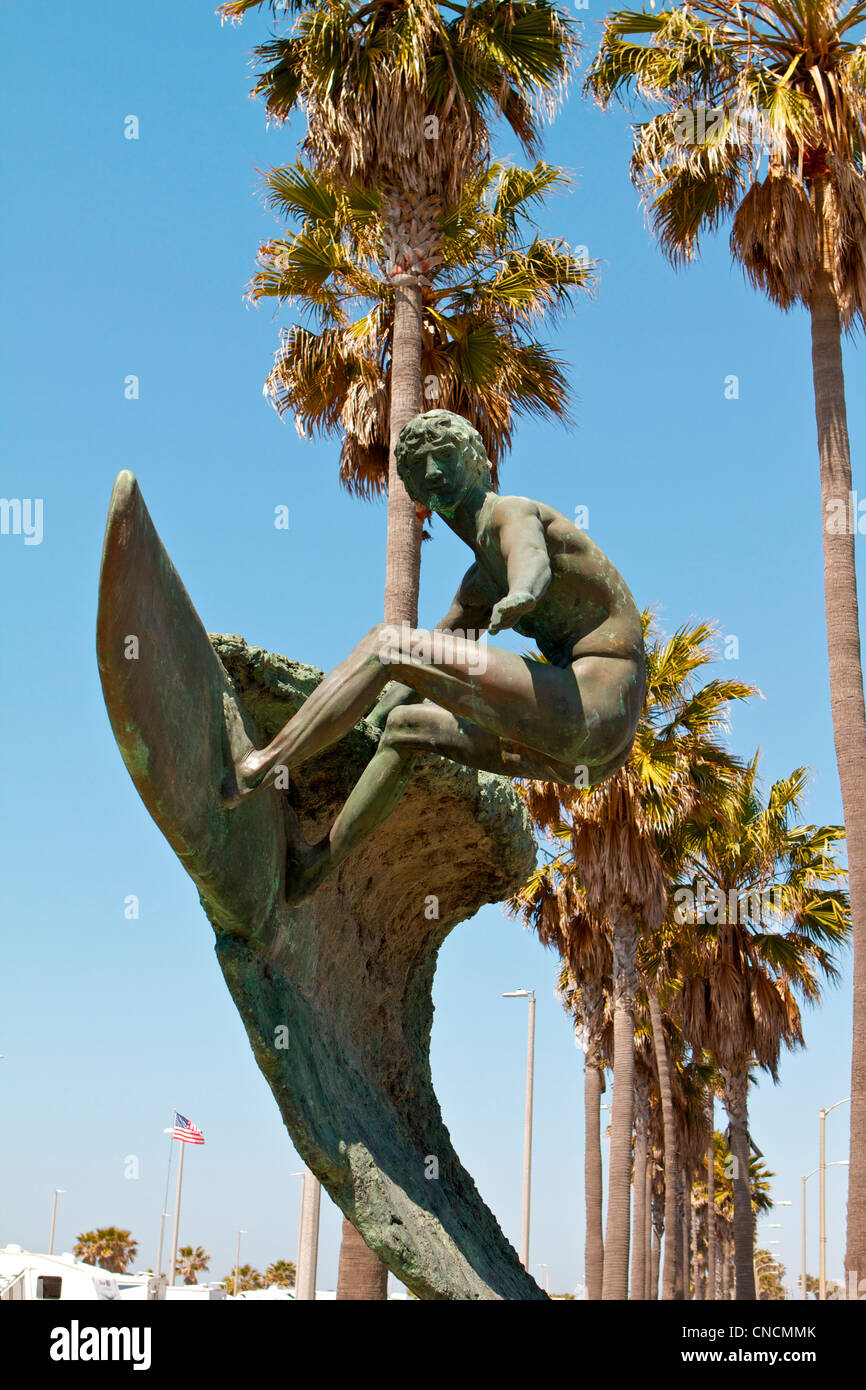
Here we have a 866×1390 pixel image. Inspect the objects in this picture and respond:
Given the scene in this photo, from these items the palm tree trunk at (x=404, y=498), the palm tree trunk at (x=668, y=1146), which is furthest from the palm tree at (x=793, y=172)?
the palm tree trunk at (x=668, y=1146)

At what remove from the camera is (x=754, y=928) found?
23.5m

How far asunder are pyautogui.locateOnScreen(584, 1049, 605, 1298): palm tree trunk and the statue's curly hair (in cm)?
1957

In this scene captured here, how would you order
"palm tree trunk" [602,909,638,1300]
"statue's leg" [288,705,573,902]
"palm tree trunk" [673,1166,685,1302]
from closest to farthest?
"statue's leg" [288,705,573,902] < "palm tree trunk" [602,909,638,1300] < "palm tree trunk" [673,1166,685,1302]

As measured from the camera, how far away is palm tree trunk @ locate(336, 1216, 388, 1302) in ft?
34.0

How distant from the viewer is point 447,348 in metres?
15.0

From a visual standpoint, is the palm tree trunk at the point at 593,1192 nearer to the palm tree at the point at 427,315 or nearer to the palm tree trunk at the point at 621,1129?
the palm tree trunk at the point at 621,1129

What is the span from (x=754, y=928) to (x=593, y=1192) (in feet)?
17.3

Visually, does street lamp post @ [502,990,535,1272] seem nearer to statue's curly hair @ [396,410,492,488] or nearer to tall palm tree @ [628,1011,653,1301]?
tall palm tree @ [628,1011,653,1301]

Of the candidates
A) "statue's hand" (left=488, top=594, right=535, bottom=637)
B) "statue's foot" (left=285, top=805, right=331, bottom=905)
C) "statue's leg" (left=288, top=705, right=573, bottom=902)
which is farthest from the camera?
"statue's foot" (left=285, top=805, right=331, bottom=905)

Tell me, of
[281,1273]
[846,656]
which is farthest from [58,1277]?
[281,1273]

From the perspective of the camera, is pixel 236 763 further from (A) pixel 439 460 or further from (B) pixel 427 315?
(B) pixel 427 315

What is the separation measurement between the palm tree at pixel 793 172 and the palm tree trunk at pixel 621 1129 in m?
7.36

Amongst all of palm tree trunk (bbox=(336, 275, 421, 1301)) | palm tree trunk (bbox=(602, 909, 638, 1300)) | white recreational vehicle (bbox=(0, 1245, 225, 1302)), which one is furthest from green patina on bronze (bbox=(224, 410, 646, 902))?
white recreational vehicle (bbox=(0, 1245, 225, 1302))
